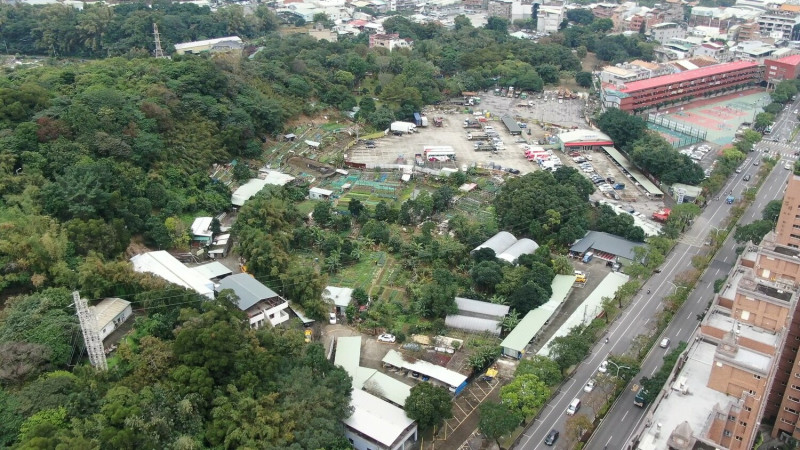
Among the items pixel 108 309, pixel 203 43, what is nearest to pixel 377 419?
pixel 108 309

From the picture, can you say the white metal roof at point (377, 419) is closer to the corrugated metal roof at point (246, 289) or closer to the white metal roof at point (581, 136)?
the corrugated metal roof at point (246, 289)

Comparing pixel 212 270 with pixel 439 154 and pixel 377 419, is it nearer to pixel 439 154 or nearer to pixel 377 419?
pixel 377 419

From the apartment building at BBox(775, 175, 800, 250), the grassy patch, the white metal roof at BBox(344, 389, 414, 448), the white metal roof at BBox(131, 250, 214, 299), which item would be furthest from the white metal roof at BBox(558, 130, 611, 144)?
the white metal roof at BBox(344, 389, 414, 448)

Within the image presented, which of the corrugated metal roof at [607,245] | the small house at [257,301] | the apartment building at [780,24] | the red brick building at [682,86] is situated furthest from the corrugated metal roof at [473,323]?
the apartment building at [780,24]

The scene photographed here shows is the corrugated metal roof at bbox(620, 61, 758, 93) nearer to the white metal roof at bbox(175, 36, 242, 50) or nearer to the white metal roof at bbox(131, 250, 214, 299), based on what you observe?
the white metal roof at bbox(175, 36, 242, 50)

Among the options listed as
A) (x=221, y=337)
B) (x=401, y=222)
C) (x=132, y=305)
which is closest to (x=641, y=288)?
(x=401, y=222)

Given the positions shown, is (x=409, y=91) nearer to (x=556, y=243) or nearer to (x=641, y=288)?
(x=556, y=243)
